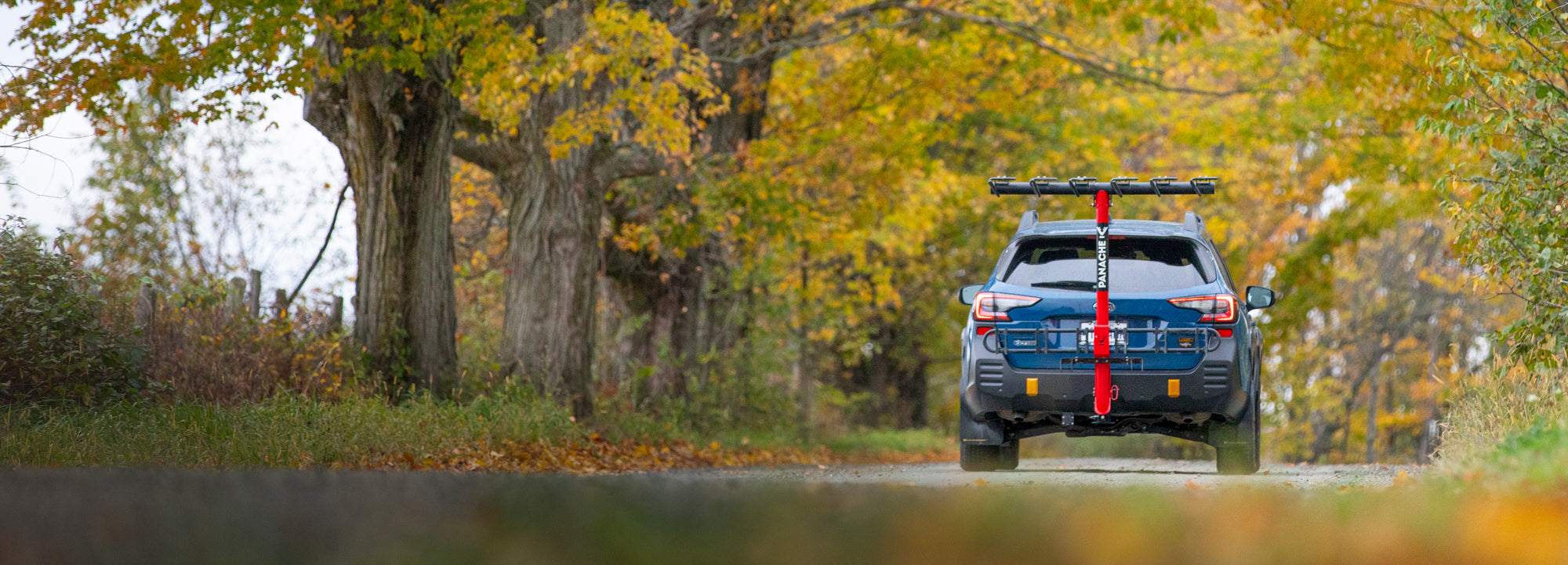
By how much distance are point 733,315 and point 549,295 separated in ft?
19.9

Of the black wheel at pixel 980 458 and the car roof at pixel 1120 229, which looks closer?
the car roof at pixel 1120 229

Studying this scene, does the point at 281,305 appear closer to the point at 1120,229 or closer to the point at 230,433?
the point at 230,433

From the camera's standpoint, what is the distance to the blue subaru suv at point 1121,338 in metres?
10.7

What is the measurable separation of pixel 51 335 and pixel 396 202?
13.1 ft

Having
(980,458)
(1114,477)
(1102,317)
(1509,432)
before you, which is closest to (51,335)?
(980,458)

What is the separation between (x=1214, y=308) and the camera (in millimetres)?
10672

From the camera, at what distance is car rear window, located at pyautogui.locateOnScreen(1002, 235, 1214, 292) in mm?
10844

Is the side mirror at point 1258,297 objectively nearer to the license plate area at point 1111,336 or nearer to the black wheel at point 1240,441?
the black wheel at point 1240,441

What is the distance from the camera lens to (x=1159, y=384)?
10648mm

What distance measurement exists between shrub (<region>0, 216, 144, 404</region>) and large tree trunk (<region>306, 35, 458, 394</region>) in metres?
2.98

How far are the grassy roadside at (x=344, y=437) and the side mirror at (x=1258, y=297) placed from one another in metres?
5.84

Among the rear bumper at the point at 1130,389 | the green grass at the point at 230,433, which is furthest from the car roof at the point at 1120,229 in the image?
the green grass at the point at 230,433

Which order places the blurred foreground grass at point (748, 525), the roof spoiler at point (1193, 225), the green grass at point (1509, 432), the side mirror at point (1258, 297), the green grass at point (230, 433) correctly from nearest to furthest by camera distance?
1. the blurred foreground grass at point (748, 525)
2. the green grass at point (1509, 432)
3. the green grass at point (230, 433)
4. the roof spoiler at point (1193, 225)
5. the side mirror at point (1258, 297)

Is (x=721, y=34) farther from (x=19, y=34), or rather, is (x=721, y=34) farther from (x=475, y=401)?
(x=19, y=34)
